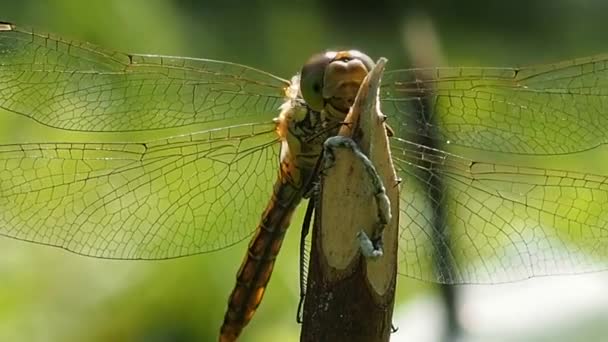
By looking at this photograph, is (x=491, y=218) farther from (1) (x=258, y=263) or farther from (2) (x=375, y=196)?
(2) (x=375, y=196)

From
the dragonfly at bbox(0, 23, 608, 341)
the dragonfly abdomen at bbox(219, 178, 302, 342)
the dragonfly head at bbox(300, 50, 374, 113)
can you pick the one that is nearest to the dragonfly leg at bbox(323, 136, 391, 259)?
the dragonfly head at bbox(300, 50, 374, 113)

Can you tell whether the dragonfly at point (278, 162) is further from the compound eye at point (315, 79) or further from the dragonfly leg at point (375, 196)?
the dragonfly leg at point (375, 196)

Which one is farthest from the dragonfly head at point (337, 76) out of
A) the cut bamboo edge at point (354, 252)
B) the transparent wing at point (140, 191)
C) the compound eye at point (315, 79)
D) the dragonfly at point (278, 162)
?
the cut bamboo edge at point (354, 252)

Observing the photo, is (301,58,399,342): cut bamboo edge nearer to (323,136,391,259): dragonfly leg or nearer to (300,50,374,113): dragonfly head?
(323,136,391,259): dragonfly leg

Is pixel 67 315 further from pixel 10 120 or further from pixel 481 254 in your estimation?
pixel 481 254

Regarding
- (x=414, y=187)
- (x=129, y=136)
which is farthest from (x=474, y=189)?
(x=129, y=136)

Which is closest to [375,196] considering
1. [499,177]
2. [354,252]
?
[354,252]
